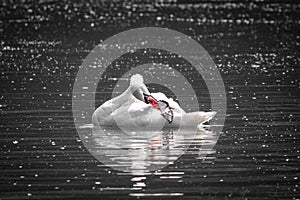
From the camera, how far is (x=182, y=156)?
14.2 metres

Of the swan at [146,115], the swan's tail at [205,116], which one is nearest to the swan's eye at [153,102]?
the swan at [146,115]

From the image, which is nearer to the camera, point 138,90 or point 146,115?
point 146,115

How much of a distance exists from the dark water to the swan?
51 centimetres

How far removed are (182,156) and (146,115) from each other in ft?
6.98

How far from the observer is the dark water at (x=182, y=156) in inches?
487

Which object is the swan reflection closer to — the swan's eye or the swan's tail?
the swan's tail

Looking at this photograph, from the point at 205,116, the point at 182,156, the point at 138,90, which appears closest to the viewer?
the point at 182,156

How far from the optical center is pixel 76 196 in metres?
11.9

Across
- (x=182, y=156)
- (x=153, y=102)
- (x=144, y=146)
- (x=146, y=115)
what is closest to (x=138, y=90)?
(x=153, y=102)

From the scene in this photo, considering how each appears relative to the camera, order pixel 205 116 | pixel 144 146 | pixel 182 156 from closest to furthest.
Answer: pixel 182 156 < pixel 144 146 < pixel 205 116

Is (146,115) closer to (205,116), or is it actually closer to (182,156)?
(205,116)

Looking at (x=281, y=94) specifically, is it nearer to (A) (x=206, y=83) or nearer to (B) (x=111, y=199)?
(A) (x=206, y=83)

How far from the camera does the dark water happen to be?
12367 millimetres

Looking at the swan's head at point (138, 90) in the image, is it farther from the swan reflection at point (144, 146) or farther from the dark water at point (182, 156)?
the dark water at point (182, 156)
